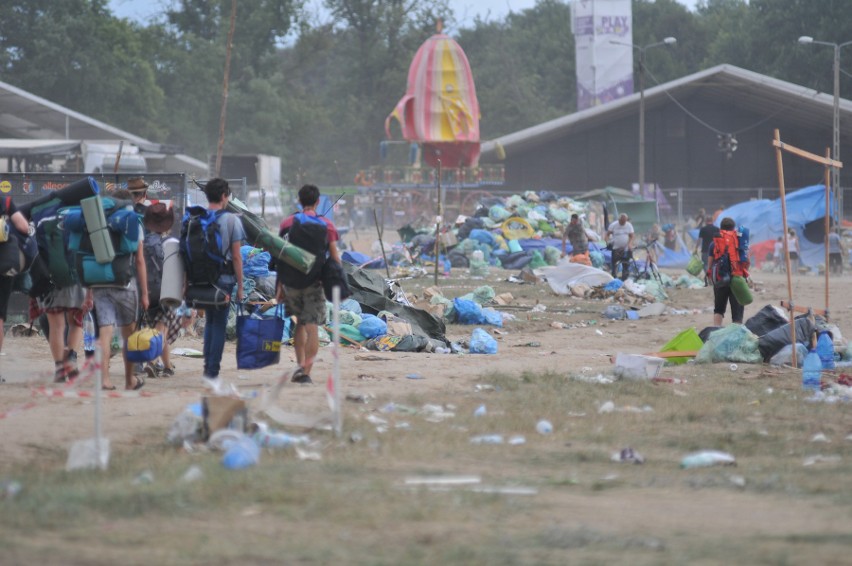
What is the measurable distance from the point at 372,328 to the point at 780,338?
170 inches

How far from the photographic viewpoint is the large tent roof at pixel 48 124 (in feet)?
147

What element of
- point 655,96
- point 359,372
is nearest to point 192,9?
point 655,96

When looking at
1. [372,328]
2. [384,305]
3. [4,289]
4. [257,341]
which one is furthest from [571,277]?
→ [4,289]

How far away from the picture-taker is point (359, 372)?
10.5m

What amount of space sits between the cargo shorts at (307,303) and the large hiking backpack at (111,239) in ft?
4.23

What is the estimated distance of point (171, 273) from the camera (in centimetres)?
907

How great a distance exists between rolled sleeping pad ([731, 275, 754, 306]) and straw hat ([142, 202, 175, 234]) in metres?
7.28

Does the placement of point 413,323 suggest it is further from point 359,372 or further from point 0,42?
point 0,42

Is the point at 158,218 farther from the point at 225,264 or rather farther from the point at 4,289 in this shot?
the point at 4,289

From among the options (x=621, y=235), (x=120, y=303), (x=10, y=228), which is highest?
(x=621, y=235)

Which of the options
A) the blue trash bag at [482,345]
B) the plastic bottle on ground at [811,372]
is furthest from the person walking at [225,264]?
the plastic bottle on ground at [811,372]

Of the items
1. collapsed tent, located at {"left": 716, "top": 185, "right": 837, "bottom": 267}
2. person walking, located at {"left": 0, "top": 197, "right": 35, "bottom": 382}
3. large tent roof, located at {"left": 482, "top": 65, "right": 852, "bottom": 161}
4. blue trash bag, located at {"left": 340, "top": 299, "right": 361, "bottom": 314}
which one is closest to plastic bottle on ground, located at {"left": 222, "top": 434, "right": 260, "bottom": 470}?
person walking, located at {"left": 0, "top": 197, "right": 35, "bottom": 382}

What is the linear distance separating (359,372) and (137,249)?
8.08 ft

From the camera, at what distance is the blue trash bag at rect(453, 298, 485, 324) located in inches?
654
